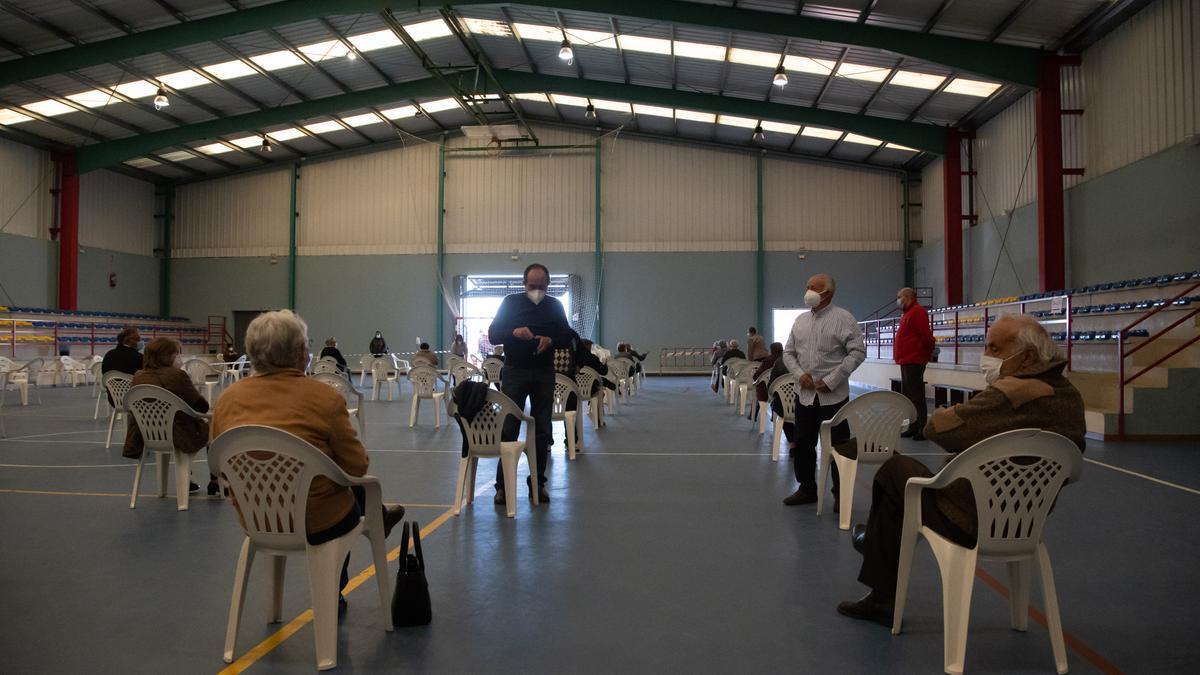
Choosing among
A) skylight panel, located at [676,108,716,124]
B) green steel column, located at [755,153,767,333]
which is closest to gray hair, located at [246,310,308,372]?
skylight panel, located at [676,108,716,124]

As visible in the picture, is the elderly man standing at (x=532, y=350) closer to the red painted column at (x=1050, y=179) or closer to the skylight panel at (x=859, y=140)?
the red painted column at (x=1050, y=179)

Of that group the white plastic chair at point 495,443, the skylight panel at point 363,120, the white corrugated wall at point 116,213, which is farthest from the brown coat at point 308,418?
the white corrugated wall at point 116,213

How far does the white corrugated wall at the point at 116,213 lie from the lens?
828 inches

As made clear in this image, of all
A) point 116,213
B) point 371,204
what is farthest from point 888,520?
point 116,213

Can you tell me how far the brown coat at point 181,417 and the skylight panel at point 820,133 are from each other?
17.5 meters

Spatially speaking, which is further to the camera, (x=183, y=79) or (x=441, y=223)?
(x=441, y=223)

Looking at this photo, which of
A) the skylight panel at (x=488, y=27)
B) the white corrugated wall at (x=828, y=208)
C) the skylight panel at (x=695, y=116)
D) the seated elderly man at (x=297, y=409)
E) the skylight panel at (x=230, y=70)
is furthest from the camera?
the white corrugated wall at (x=828, y=208)

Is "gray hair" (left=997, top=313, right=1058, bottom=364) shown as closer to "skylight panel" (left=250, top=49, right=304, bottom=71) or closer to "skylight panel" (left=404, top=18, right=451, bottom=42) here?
"skylight panel" (left=404, top=18, right=451, bottom=42)

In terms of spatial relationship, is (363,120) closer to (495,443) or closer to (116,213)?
(116,213)

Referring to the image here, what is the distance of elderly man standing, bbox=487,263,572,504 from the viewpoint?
4.29 metres

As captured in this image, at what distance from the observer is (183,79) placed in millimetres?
16188

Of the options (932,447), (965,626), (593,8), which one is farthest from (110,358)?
(593,8)

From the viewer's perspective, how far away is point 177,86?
1652cm

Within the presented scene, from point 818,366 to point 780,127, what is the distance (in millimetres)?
16742
